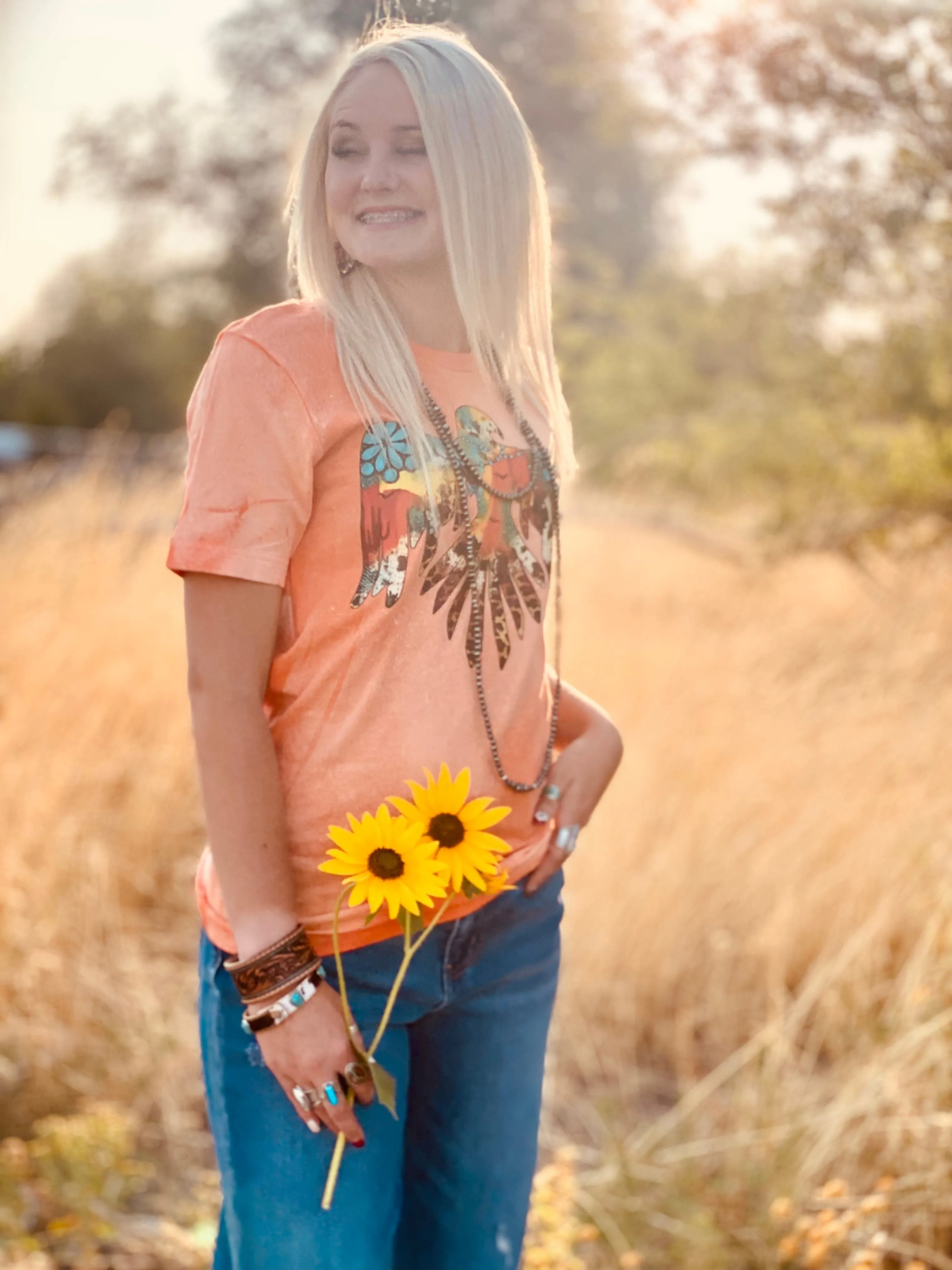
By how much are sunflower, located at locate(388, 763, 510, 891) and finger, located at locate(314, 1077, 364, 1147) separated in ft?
0.71

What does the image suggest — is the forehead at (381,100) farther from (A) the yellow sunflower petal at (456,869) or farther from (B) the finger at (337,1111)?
(B) the finger at (337,1111)

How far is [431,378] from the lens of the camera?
1.09 m

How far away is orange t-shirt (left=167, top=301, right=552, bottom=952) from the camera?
3.09 ft

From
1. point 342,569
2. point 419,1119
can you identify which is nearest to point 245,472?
point 342,569

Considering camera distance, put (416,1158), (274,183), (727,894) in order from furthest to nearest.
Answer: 1. (274,183)
2. (727,894)
3. (416,1158)

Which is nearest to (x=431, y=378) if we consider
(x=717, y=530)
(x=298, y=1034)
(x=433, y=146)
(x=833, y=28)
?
(x=433, y=146)

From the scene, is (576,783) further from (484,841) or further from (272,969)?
(272,969)

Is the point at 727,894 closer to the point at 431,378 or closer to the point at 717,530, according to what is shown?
the point at 431,378

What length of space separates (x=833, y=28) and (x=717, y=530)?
11.1ft

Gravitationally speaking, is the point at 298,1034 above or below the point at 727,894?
above

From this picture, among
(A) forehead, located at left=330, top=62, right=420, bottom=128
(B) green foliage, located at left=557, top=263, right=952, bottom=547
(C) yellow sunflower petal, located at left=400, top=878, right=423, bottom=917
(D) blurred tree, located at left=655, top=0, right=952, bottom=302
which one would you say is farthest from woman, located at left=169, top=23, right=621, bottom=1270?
(B) green foliage, located at left=557, top=263, right=952, bottom=547

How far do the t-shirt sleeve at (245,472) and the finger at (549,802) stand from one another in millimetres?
437

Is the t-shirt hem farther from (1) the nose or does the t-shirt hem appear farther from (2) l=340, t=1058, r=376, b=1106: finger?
(1) the nose

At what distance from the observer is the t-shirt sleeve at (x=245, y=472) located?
930 mm
